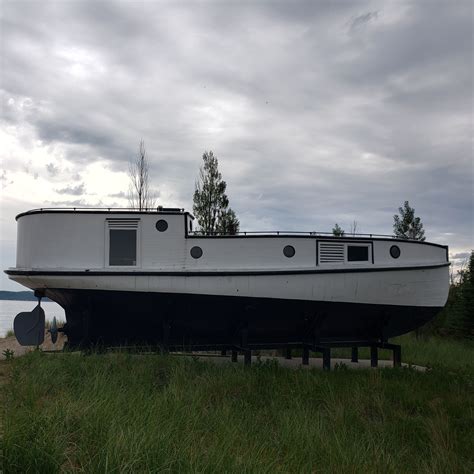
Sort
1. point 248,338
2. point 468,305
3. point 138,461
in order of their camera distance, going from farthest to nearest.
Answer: point 468,305 < point 248,338 < point 138,461

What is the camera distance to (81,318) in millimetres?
10172

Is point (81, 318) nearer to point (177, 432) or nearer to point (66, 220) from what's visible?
point (66, 220)

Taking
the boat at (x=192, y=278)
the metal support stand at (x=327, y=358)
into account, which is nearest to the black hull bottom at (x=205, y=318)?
the boat at (x=192, y=278)

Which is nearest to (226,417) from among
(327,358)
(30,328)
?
(327,358)

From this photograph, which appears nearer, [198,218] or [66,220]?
[66,220]

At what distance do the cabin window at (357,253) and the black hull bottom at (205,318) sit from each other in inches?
41.5

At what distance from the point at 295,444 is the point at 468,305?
17.9 metres

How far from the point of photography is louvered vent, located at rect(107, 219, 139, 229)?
385 inches

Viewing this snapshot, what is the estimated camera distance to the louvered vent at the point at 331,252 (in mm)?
10094

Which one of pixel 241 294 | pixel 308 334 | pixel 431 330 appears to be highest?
pixel 241 294

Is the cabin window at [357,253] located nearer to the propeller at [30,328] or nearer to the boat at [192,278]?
the boat at [192,278]

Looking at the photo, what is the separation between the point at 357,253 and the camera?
33.9ft

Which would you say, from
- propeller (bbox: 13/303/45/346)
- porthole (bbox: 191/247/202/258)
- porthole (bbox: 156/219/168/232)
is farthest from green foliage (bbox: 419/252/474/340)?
propeller (bbox: 13/303/45/346)

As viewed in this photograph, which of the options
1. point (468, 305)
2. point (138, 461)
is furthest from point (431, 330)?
point (138, 461)
